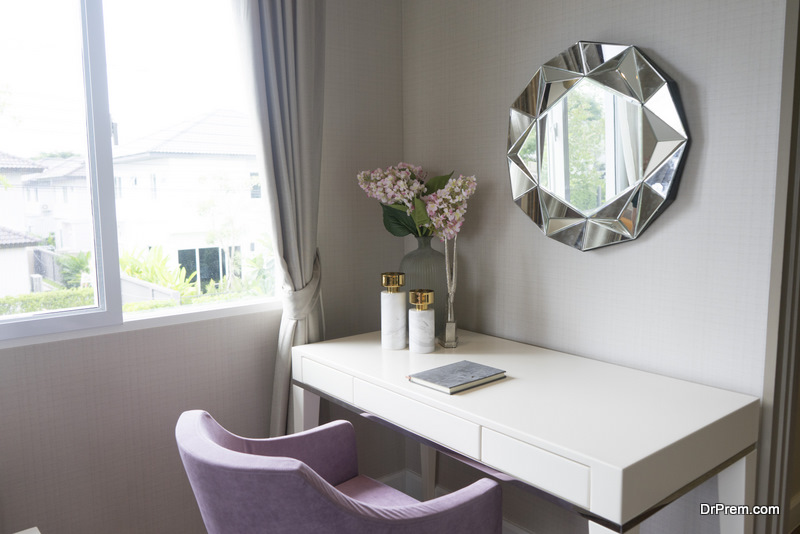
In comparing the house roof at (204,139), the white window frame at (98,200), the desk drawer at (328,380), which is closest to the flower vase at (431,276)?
the desk drawer at (328,380)

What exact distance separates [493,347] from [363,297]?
635 mm

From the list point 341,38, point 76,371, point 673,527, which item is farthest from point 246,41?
point 673,527

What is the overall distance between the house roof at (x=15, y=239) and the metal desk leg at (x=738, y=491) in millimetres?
2003

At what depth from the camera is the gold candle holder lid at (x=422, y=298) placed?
200cm

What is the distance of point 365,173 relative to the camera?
2.22 meters

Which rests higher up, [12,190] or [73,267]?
[12,190]

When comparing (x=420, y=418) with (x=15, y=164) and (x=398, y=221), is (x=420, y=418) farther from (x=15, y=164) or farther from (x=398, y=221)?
(x=15, y=164)

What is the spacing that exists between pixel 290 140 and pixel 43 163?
29.7 inches

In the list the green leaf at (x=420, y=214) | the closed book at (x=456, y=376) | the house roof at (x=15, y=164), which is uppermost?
the house roof at (x=15, y=164)

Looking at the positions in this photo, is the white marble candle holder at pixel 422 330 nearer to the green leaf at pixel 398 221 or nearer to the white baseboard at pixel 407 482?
the green leaf at pixel 398 221

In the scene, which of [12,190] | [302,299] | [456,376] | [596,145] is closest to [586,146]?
[596,145]

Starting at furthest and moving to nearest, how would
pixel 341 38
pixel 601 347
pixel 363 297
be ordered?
1. pixel 363 297
2. pixel 341 38
3. pixel 601 347

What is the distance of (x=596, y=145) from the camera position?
1848mm

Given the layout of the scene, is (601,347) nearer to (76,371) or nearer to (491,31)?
(491,31)
